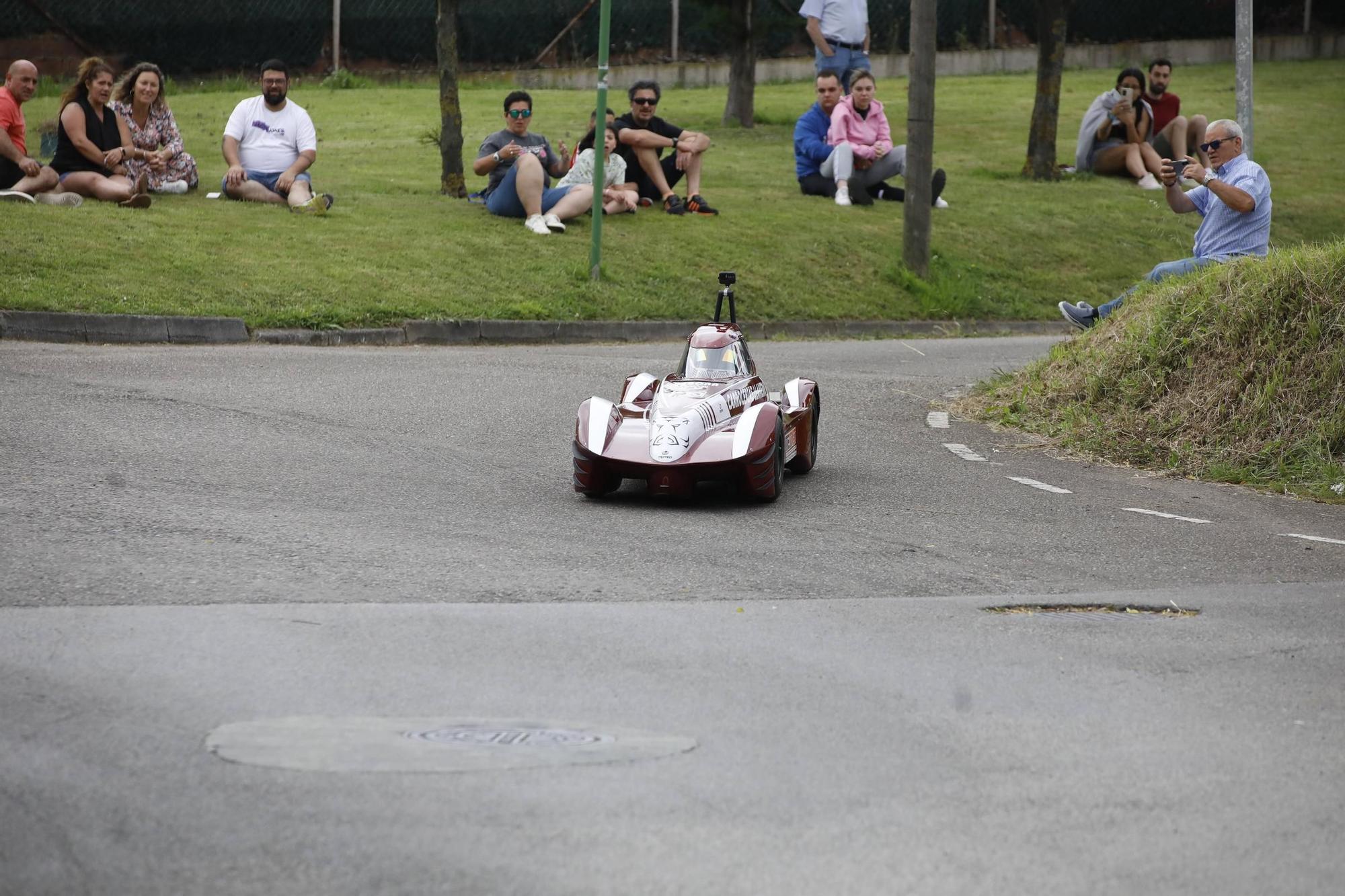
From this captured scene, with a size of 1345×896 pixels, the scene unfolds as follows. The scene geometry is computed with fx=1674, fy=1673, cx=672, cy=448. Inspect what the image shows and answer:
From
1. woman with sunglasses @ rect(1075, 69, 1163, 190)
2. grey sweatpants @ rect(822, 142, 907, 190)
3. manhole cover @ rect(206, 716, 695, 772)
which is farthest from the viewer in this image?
woman with sunglasses @ rect(1075, 69, 1163, 190)

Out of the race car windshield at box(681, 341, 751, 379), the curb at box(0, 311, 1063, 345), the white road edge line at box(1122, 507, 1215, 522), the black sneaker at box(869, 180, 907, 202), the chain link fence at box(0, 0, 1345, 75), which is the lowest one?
the white road edge line at box(1122, 507, 1215, 522)

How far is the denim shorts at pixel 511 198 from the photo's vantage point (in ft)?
61.7

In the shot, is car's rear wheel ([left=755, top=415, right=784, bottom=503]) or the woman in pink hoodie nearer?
car's rear wheel ([left=755, top=415, right=784, bottom=503])

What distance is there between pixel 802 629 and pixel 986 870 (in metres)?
2.20

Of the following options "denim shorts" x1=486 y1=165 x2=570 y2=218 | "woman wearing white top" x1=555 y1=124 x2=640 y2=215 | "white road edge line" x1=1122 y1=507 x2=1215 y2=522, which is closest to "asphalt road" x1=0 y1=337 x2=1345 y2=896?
"white road edge line" x1=1122 y1=507 x2=1215 y2=522

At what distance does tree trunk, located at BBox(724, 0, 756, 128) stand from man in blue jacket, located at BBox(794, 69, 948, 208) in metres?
5.41

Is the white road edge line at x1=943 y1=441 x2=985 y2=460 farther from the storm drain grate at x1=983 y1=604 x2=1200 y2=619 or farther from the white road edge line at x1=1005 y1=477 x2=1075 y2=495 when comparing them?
the storm drain grate at x1=983 y1=604 x2=1200 y2=619

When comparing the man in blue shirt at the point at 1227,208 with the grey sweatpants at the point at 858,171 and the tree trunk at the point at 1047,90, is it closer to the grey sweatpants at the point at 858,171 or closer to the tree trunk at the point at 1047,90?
the grey sweatpants at the point at 858,171

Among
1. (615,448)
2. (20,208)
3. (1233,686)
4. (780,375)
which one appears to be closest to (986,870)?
(1233,686)

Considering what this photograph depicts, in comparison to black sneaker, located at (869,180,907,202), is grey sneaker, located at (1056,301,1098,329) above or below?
below

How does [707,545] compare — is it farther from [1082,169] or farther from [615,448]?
[1082,169]

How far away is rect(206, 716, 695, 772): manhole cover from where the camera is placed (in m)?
4.56

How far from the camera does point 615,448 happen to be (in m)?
8.50

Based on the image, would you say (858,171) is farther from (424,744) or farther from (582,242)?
(424,744)
